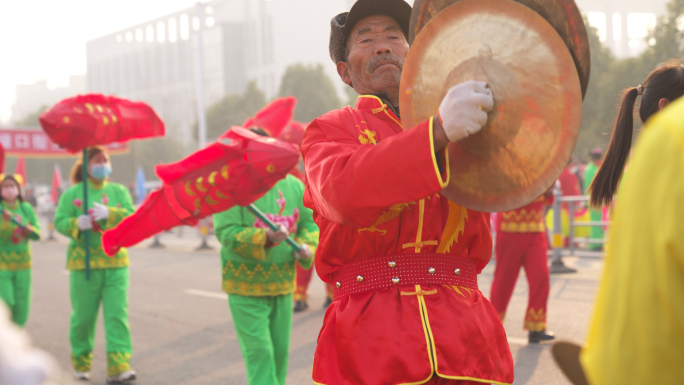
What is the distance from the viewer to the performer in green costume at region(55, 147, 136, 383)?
6156 mm

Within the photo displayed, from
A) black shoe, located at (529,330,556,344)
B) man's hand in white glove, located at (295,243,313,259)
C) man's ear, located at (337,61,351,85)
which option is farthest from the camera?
black shoe, located at (529,330,556,344)

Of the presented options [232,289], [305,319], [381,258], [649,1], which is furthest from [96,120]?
[649,1]

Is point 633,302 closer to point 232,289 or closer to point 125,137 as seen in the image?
point 232,289

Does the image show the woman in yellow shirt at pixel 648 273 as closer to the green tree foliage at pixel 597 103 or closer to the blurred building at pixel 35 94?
the green tree foliage at pixel 597 103

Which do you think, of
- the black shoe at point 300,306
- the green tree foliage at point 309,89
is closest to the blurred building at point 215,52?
the green tree foliage at point 309,89

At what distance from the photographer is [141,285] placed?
40.7 feet

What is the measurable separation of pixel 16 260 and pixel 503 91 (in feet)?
24.1

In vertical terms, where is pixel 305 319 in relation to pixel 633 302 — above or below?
below

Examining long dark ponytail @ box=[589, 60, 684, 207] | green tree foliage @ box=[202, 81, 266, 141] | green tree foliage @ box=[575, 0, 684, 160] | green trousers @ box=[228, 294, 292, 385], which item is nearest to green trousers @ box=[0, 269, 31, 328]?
green trousers @ box=[228, 294, 292, 385]

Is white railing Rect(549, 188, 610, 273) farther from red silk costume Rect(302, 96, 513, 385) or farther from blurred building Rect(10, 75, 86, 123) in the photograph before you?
blurred building Rect(10, 75, 86, 123)

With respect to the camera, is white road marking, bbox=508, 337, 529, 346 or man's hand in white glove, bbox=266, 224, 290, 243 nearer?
man's hand in white glove, bbox=266, 224, 290, 243

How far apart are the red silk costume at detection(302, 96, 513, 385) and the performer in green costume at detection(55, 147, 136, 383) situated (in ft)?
14.0

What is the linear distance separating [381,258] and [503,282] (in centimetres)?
459

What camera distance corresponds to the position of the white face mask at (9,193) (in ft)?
27.4
